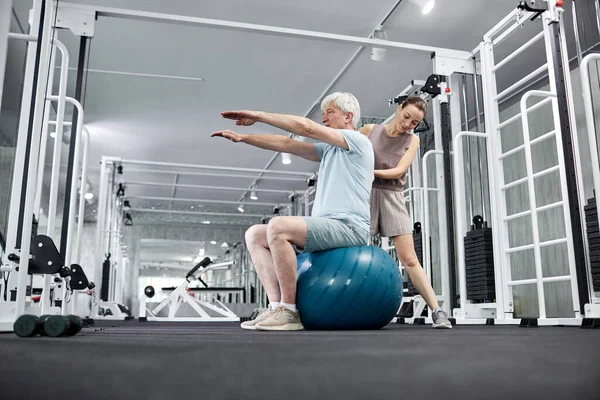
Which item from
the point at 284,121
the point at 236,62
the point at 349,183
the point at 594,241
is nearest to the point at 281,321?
the point at 349,183

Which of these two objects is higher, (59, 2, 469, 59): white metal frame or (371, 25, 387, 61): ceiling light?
(371, 25, 387, 61): ceiling light

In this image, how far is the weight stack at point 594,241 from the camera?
328cm

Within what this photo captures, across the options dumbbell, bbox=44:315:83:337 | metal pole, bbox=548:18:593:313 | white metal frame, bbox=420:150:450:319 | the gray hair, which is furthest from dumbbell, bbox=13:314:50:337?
white metal frame, bbox=420:150:450:319

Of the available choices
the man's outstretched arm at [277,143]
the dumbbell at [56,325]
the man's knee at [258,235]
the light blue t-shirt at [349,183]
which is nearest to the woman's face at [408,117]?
the light blue t-shirt at [349,183]

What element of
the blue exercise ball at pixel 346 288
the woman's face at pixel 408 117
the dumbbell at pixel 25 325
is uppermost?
the woman's face at pixel 408 117

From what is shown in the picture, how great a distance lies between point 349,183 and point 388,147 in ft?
2.55

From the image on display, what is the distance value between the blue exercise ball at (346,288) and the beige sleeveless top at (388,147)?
815mm

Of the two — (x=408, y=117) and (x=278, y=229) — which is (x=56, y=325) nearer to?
(x=278, y=229)

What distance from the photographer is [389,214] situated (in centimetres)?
303

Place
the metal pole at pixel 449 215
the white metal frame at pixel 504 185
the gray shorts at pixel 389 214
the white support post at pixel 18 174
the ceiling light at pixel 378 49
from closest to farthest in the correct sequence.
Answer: the white support post at pixel 18 174 → the gray shorts at pixel 389 214 → the white metal frame at pixel 504 185 → the metal pole at pixel 449 215 → the ceiling light at pixel 378 49

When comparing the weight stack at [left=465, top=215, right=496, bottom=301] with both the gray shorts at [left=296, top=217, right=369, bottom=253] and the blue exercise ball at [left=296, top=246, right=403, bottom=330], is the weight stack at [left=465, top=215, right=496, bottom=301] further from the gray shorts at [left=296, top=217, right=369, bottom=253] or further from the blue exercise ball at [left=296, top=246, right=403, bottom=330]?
the gray shorts at [left=296, top=217, right=369, bottom=253]

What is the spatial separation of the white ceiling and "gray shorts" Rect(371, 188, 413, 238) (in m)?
2.24

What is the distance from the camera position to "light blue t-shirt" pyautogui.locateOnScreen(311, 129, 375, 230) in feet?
8.09

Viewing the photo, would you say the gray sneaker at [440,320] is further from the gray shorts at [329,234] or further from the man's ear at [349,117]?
the man's ear at [349,117]
